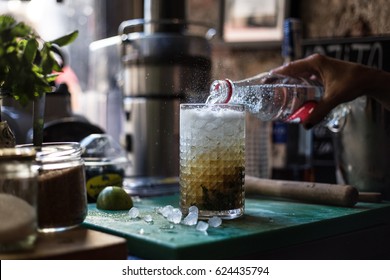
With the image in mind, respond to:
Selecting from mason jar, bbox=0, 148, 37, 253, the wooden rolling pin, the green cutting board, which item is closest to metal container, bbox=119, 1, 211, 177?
the wooden rolling pin

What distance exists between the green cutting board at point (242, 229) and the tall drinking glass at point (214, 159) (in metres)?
0.04

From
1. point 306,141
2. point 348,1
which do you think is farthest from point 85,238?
point 348,1

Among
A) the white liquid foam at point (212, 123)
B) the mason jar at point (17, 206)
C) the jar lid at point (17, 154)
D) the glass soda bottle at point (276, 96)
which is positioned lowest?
the mason jar at point (17, 206)

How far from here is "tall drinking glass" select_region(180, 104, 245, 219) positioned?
930 millimetres

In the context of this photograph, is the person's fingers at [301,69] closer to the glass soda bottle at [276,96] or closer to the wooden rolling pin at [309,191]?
the glass soda bottle at [276,96]

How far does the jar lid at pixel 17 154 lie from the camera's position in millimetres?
770

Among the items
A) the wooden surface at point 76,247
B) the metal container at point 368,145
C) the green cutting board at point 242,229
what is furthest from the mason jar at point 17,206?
the metal container at point 368,145

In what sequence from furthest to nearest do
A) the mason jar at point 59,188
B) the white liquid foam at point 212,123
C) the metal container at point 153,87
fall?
the metal container at point 153,87
the white liquid foam at point 212,123
the mason jar at point 59,188

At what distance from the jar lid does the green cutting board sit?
0.16m

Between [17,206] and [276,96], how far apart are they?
1.94 ft

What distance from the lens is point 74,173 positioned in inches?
32.9

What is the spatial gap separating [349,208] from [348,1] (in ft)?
3.36

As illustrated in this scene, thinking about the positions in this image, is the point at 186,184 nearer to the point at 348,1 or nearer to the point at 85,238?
the point at 85,238

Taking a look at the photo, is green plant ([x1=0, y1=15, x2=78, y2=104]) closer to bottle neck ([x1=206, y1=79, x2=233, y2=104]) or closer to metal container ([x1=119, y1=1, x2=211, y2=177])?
bottle neck ([x1=206, y1=79, x2=233, y2=104])
